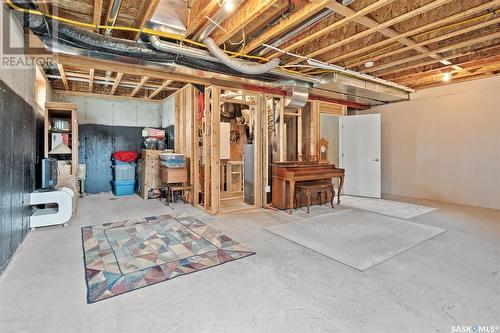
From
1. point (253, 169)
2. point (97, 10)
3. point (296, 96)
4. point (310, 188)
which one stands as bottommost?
point (310, 188)

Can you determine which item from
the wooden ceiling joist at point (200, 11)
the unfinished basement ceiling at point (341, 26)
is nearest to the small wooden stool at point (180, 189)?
the unfinished basement ceiling at point (341, 26)

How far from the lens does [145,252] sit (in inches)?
112

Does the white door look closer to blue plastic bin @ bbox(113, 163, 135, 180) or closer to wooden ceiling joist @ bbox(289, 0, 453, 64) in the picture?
wooden ceiling joist @ bbox(289, 0, 453, 64)

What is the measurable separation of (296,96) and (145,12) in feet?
10.5

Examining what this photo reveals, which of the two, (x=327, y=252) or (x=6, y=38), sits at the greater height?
(x=6, y=38)

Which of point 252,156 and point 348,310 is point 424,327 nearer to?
point 348,310

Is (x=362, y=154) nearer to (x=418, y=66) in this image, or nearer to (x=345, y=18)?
(x=418, y=66)

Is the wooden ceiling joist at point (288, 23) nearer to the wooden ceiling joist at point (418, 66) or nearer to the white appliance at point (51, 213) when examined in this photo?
the wooden ceiling joist at point (418, 66)

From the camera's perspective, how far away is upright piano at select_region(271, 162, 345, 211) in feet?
15.5

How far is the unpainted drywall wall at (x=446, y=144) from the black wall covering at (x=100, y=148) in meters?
7.29

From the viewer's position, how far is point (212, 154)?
4594 mm

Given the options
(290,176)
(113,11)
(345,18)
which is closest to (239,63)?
(345,18)

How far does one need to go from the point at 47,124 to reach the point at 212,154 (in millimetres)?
3365

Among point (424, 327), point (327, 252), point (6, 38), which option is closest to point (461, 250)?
point (327, 252)
